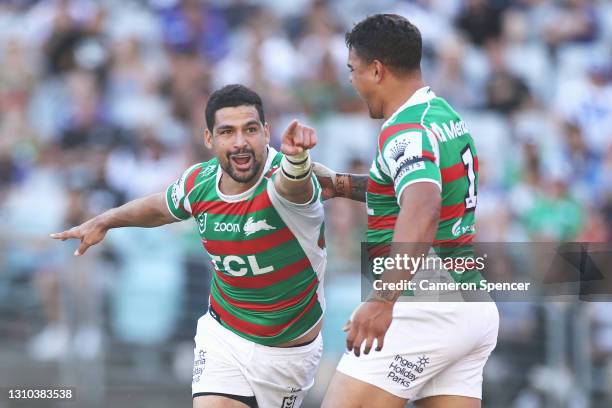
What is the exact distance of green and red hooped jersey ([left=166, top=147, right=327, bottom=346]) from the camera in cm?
707

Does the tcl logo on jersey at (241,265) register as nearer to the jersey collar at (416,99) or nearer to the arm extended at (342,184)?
the arm extended at (342,184)

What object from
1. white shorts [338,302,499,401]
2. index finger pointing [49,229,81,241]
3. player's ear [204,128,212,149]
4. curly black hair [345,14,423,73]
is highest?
curly black hair [345,14,423,73]

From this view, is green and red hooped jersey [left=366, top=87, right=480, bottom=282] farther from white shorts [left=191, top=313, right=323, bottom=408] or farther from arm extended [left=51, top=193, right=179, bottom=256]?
arm extended [left=51, top=193, right=179, bottom=256]

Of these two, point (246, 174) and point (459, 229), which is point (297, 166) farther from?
point (459, 229)

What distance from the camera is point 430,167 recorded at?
5762 millimetres

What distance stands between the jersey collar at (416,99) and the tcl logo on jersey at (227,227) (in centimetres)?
136

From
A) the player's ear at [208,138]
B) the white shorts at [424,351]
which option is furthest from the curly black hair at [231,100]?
the white shorts at [424,351]

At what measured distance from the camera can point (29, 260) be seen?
12.0 m

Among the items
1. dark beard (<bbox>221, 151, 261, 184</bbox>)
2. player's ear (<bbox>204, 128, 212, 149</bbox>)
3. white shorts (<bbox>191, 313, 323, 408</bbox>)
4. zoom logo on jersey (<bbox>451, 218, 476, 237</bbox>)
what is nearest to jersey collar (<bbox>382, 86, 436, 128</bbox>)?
zoom logo on jersey (<bbox>451, 218, 476, 237</bbox>)

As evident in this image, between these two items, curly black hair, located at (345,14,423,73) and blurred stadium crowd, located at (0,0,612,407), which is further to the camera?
blurred stadium crowd, located at (0,0,612,407)

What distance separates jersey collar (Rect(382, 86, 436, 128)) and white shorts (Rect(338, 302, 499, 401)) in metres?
1.00

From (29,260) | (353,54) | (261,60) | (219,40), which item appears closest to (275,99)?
(261,60)

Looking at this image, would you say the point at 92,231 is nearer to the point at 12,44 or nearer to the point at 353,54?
the point at 353,54

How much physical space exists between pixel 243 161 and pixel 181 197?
59 cm
